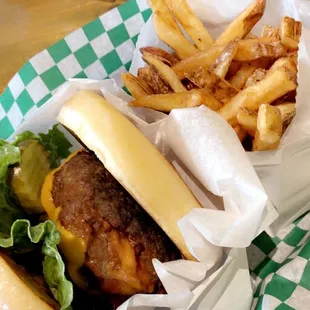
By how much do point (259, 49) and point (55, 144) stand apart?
57 centimetres

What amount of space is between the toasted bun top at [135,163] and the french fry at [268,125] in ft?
0.64

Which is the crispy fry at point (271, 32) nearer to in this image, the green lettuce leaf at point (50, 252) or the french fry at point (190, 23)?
the french fry at point (190, 23)

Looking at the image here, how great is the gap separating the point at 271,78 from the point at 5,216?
2.21ft

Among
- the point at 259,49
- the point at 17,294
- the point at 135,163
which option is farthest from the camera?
the point at 259,49

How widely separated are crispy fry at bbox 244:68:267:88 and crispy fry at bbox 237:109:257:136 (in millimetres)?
125

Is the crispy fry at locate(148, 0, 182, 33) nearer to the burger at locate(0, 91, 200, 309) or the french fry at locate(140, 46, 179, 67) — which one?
the french fry at locate(140, 46, 179, 67)

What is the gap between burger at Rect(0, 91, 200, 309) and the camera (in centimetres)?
118

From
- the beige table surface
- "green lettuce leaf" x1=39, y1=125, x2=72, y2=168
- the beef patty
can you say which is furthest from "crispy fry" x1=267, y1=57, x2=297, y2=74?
the beige table surface

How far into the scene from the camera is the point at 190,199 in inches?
49.6

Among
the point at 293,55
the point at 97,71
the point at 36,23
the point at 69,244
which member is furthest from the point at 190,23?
the point at 36,23

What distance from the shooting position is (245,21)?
1483 mm

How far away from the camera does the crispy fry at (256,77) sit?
143 cm

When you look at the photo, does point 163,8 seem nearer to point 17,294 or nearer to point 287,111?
point 287,111

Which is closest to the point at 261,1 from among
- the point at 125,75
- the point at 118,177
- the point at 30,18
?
the point at 125,75
